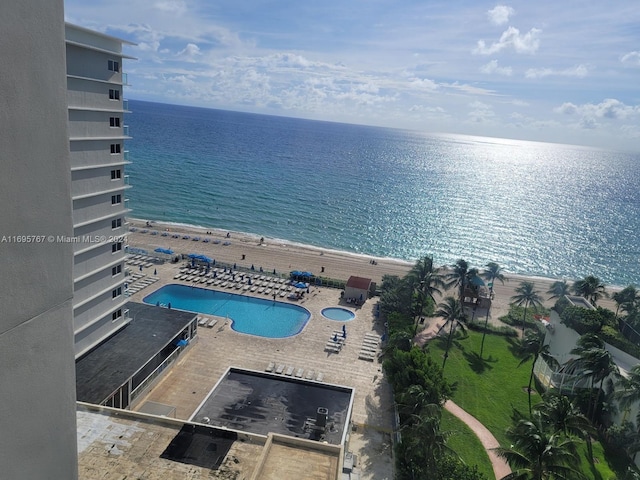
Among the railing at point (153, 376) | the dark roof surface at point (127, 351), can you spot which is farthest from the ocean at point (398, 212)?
the railing at point (153, 376)

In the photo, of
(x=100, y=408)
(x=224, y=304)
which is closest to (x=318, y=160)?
(x=224, y=304)

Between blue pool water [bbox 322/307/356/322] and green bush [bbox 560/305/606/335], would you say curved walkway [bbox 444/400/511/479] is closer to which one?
green bush [bbox 560/305/606/335]

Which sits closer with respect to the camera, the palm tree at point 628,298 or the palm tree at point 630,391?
the palm tree at point 630,391

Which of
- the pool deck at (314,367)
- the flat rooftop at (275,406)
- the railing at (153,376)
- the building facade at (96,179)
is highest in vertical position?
the building facade at (96,179)

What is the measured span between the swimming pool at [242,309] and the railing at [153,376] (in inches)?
379

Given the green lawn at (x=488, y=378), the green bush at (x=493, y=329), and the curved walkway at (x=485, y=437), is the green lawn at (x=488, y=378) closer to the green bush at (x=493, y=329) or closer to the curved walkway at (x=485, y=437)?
the curved walkway at (x=485, y=437)

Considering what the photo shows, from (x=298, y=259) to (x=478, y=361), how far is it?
3394 centimetres

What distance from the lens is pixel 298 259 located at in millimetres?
69250

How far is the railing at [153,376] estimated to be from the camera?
1201 inches

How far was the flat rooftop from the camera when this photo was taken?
1005 inches

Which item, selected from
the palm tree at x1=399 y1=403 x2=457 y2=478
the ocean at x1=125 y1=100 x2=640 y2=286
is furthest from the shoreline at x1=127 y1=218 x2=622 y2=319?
the palm tree at x1=399 y1=403 x2=457 y2=478

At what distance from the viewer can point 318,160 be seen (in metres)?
196

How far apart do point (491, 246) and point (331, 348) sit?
6259 cm

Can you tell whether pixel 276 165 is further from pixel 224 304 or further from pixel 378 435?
pixel 378 435
